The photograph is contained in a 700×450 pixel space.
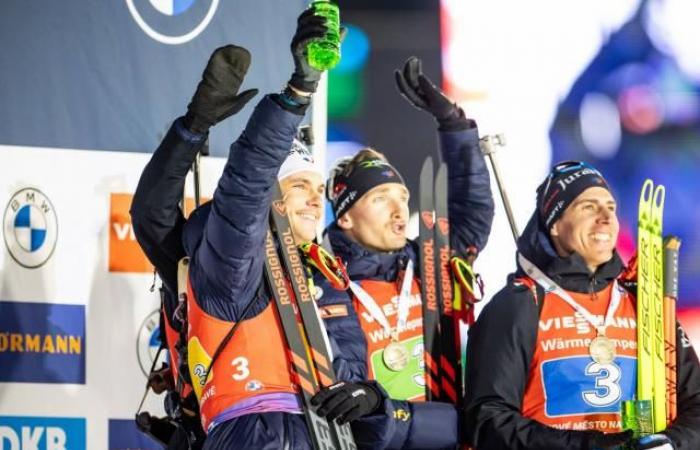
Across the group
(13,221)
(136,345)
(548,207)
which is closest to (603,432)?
(548,207)

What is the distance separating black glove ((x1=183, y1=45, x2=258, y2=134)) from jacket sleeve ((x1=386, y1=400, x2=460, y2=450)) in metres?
1.10

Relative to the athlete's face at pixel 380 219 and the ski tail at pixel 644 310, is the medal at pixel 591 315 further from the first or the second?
the athlete's face at pixel 380 219

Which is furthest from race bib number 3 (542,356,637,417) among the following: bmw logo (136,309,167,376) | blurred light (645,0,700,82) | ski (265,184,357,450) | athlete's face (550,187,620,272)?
blurred light (645,0,700,82)

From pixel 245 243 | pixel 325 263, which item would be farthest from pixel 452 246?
pixel 245 243

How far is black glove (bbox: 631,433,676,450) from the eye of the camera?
153 inches

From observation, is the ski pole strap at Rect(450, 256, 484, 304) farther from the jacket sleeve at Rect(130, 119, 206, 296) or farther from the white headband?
the jacket sleeve at Rect(130, 119, 206, 296)

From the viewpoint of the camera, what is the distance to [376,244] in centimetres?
457

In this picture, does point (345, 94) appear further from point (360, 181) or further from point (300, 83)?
point (300, 83)

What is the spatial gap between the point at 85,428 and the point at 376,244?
123cm

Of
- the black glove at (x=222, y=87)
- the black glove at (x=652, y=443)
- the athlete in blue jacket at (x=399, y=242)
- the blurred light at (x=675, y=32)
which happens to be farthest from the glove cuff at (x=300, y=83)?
the blurred light at (x=675, y=32)

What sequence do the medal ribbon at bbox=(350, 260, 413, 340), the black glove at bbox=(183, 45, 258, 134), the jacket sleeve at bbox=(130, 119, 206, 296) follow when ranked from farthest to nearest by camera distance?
the medal ribbon at bbox=(350, 260, 413, 340) → the jacket sleeve at bbox=(130, 119, 206, 296) → the black glove at bbox=(183, 45, 258, 134)

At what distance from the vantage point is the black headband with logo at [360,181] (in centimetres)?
461

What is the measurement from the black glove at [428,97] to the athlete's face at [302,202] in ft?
2.53

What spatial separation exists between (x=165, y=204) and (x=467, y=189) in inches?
49.2
